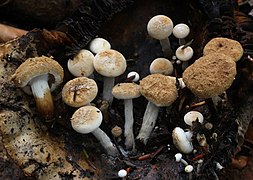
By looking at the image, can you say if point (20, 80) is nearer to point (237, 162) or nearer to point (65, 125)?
point (65, 125)

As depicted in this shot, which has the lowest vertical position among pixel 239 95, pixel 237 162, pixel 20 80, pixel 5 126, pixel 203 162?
pixel 237 162

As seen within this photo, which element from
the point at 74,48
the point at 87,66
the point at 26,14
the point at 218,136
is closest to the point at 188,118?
the point at 218,136

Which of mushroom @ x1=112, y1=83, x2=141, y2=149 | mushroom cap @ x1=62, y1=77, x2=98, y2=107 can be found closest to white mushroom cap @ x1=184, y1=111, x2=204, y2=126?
mushroom @ x1=112, y1=83, x2=141, y2=149

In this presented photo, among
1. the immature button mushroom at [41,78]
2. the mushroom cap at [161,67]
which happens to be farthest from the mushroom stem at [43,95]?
the mushroom cap at [161,67]

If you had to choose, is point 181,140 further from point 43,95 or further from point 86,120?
point 43,95

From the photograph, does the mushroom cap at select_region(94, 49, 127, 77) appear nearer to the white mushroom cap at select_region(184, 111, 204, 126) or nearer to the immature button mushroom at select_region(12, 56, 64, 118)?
the immature button mushroom at select_region(12, 56, 64, 118)

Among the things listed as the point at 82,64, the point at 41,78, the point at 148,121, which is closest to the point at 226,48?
the point at 148,121
